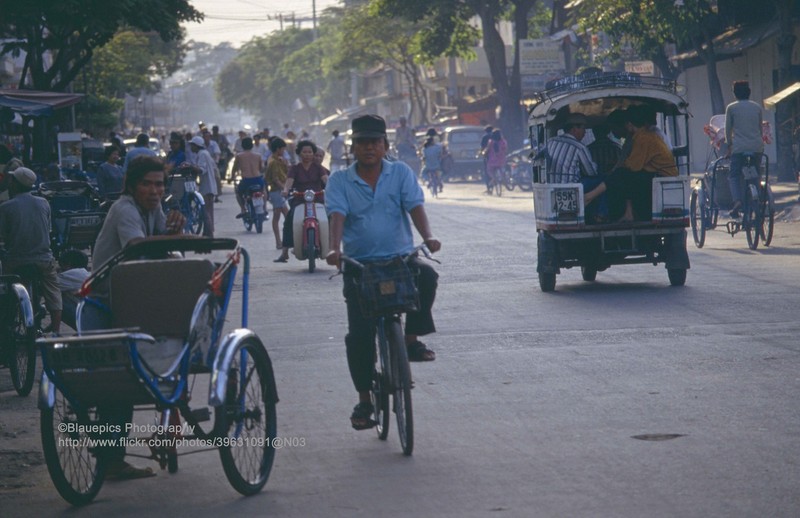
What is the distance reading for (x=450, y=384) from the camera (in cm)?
907

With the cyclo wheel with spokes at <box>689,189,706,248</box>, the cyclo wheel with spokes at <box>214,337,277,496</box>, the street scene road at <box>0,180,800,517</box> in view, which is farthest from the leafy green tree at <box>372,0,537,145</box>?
the cyclo wheel with spokes at <box>214,337,277,496</box>

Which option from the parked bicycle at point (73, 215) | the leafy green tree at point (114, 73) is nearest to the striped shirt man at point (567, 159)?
the parked bicycle at point (73, 215)

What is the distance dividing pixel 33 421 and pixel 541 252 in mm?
6783

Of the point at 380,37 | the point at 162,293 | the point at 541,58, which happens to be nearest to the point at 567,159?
the point at 162,293

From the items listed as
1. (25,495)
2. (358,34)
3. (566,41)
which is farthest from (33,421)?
(358,34)

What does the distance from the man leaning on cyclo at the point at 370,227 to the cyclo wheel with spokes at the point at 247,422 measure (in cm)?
95

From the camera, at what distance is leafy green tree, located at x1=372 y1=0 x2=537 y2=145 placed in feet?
159

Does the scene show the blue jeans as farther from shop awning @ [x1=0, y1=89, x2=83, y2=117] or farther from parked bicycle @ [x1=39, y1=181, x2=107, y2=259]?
shop awning @ [x1=0, y1=89, x2=83, y2=117]

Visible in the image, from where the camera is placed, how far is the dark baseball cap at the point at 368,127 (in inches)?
297

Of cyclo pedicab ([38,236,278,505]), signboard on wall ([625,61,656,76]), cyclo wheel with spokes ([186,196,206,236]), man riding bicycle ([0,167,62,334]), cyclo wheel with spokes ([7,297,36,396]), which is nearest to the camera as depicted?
cyclo pedicab ([38,236,278,505])

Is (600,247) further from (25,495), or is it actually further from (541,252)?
(25,495)

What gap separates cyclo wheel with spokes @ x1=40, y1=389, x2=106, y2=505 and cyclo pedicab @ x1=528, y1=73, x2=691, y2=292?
832 centimetres

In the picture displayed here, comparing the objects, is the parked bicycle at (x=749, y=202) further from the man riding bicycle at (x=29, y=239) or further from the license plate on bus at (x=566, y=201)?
the man riding bicycle at (x=29, y=239)

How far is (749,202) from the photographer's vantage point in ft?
57.9
